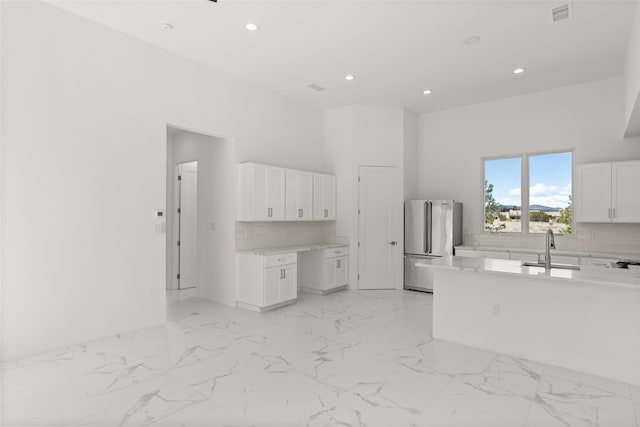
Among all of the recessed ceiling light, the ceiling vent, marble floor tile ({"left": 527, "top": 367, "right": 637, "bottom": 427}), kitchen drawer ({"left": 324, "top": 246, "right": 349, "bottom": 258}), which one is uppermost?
the ceiling vent

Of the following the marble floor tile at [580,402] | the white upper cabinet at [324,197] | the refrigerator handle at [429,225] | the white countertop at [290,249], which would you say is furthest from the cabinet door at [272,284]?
the marble floor tile at [580,402]

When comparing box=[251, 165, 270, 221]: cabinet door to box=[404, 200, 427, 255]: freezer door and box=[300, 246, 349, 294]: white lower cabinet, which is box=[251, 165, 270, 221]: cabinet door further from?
box=[404, 200, 427, 255]: freezer door

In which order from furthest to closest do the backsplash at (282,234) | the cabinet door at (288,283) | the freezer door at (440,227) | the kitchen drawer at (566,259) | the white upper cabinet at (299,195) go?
1. the freezer door at (440,227)
2. the white upper cabinet at (299,195)
3. the backsplash at (282,234)
4. the cabinet door at (288,283)
5. the kitchen drawer at (566,259)

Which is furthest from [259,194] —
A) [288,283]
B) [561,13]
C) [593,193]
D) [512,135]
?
[593,193]

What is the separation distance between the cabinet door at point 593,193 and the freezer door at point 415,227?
220 cm

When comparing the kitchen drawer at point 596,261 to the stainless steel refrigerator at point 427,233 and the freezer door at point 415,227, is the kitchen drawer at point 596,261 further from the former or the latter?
the freezer door at point 415,227

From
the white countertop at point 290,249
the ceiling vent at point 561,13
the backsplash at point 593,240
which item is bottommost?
the white countertop at point 290,249

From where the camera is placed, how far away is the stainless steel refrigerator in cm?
614

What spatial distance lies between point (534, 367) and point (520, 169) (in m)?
3.98

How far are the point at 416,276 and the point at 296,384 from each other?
397 cm

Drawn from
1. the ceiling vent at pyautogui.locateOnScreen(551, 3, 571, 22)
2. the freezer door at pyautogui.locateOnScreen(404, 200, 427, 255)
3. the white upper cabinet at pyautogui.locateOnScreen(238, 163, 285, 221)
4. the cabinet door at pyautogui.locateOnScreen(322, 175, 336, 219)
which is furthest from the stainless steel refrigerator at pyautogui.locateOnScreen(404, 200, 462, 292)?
the ceiling vent at pyautogui.locateOnScreen(551, 3, 571, 22)

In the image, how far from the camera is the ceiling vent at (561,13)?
3.50m

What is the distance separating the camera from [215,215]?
559 cm

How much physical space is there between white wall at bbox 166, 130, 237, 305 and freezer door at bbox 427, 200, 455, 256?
330 centimetres
